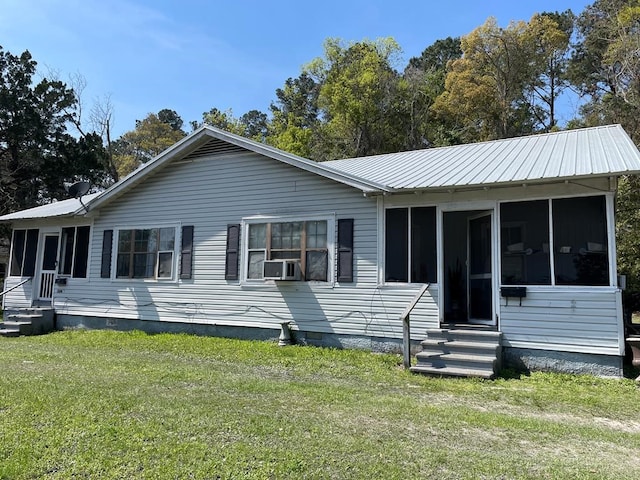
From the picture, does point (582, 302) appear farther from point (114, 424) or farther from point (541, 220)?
point (114, 424)

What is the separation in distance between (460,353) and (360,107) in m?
24.1

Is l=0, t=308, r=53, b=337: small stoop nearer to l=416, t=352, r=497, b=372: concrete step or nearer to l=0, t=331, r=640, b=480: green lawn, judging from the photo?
l=0, t=331, r=640, b=480: green lawn

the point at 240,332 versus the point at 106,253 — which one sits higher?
the point at 106,253

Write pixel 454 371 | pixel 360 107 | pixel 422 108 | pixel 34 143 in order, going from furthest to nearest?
pixel 422 108, pixel 360 107, pixel 34 143, pixel 454 371

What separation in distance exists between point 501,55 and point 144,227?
2451 cm

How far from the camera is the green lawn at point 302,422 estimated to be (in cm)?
350

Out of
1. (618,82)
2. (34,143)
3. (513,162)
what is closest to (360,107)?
(618,82)

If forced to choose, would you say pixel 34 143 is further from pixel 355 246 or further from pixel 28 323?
pixel 355 246

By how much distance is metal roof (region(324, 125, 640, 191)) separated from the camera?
6.98m

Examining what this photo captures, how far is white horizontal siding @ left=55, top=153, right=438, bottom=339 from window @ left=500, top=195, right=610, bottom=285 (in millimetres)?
1635

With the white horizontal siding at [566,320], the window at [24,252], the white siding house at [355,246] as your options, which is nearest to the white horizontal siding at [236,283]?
the white siding house at [355,246]

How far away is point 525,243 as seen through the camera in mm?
7410

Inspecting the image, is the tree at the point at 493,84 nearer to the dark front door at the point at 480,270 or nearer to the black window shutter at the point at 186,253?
the dark front door at the point at 480,270

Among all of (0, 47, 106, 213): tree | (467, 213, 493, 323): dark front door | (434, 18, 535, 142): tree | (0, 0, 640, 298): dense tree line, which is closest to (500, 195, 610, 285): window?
(467, 213, 493, 323): dark front door
